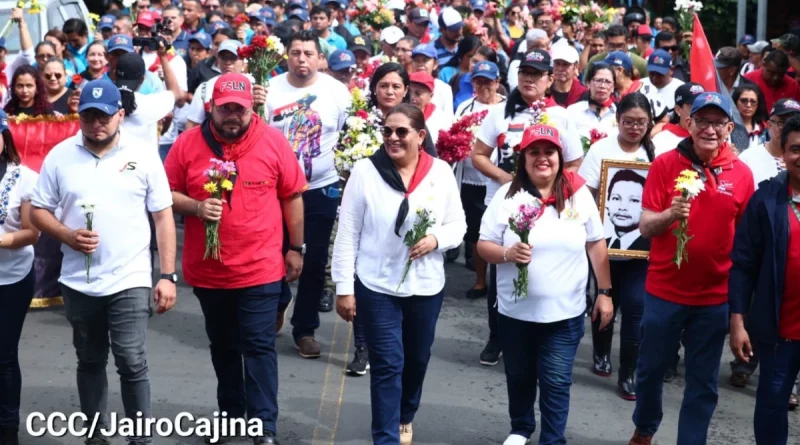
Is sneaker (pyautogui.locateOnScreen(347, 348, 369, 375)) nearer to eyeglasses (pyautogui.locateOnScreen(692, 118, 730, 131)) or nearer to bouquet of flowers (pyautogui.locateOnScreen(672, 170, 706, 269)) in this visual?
bouquet of flowers (pyautogui.locateOnScreen(672, 170, 706, 269))

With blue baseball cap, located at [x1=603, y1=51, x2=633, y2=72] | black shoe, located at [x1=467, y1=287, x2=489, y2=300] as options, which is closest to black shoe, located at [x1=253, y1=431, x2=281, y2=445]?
black shoe, located at [x1=467, y1=287, x2=489, y2=300]

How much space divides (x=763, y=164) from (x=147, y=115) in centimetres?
510

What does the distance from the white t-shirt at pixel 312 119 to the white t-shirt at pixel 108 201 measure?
2.53m

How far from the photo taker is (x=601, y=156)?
883 cm

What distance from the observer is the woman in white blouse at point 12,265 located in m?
7.29

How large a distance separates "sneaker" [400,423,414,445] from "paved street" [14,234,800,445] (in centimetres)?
15

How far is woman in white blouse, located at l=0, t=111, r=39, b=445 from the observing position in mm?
7285

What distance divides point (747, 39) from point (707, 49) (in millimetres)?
7472

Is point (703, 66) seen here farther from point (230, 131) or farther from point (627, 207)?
point (230, 131)

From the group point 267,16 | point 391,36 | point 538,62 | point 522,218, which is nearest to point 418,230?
point 522,218

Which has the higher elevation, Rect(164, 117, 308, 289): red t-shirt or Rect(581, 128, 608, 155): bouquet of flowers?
Rect(581, 128, 608, 155): bouquet of flowers

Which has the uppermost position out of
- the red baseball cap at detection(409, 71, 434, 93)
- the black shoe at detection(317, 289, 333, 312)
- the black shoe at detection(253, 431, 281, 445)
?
the red baseball cap at detection(409, 71, 434, 93)

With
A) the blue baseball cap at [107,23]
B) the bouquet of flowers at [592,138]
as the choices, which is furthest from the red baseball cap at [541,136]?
the blue baseball cap at [107,23]

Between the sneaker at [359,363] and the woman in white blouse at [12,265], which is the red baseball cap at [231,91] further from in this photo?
the sneaker at [359,363]
